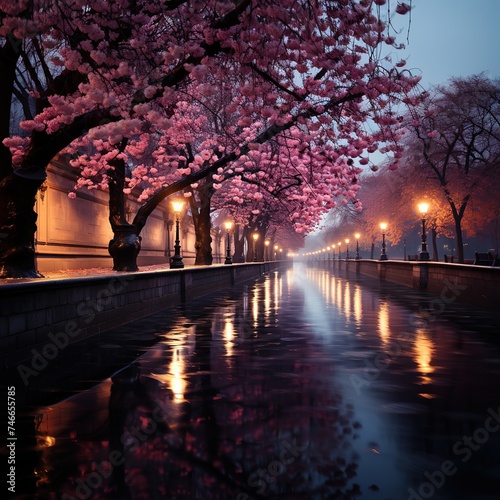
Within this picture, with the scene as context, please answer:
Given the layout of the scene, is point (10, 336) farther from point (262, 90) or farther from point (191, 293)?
point (191, 293)

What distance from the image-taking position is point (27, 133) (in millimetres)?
25656

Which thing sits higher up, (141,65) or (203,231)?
(141,65)

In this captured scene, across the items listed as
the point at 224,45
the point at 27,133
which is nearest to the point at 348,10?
the point at 224,45

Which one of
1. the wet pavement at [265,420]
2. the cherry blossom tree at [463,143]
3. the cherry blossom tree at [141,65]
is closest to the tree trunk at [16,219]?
the cherry blossom tree at [141,65]

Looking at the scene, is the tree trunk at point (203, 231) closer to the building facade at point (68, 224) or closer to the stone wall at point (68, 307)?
the building facade at point (68, 224)

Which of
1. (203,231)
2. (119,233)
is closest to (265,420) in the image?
(119,233)

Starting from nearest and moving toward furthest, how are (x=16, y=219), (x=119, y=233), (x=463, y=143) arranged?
(x=16, y=219) → (x=119, y=233) → (x=463, y=143)

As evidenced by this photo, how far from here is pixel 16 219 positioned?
14.5 meters

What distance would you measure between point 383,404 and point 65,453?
3146mm

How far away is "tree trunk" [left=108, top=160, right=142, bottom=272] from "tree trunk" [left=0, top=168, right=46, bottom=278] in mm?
8323

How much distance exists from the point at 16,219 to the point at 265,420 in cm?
1049

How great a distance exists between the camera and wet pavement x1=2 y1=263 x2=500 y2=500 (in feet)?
13.7

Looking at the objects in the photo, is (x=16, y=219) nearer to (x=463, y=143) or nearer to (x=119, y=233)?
(x=119, y=233)

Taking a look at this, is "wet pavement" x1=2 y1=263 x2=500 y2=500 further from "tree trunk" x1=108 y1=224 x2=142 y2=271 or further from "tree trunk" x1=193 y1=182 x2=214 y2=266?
"tree trunk" x1=193 y1=182 x2=214 y2=266
